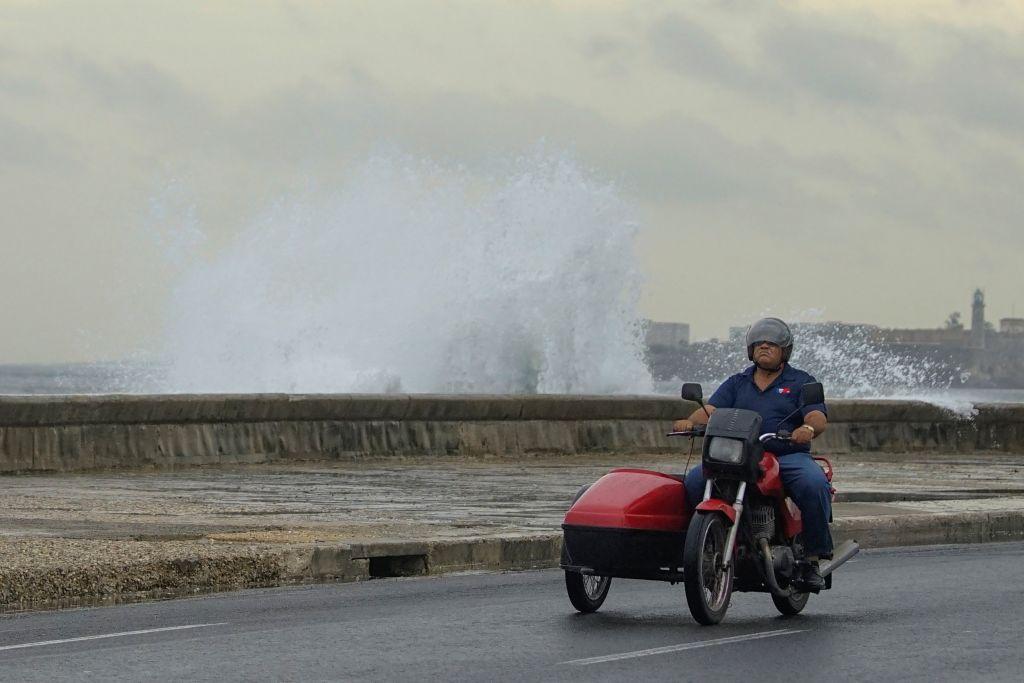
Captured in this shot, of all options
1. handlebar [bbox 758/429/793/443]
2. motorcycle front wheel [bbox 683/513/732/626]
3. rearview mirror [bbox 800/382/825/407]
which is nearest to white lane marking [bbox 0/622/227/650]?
motorcycle front wheel [bbox 683/513/732/626]

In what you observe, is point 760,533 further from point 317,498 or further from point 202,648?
point 317,498

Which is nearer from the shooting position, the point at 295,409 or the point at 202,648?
the point at 202,648

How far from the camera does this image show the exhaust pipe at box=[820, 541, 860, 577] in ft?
36.4

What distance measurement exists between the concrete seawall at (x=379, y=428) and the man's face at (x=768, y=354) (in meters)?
10.2

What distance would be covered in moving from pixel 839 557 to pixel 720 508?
1.21 metres

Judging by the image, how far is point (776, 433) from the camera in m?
10.9

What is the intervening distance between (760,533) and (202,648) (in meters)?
2.98

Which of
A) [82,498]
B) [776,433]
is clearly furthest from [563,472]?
[776,433]

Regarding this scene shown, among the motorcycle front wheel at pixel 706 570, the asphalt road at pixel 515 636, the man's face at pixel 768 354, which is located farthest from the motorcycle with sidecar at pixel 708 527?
the man's face at pixel 768 354

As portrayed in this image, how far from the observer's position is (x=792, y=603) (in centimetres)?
1112

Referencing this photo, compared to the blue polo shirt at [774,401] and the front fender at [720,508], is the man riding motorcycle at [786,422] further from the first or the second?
the front fender at [720,508]

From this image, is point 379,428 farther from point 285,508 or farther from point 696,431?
point 696,431

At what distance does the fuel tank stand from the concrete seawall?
9.94 m

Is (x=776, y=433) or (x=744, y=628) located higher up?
(x=776, y=433)
